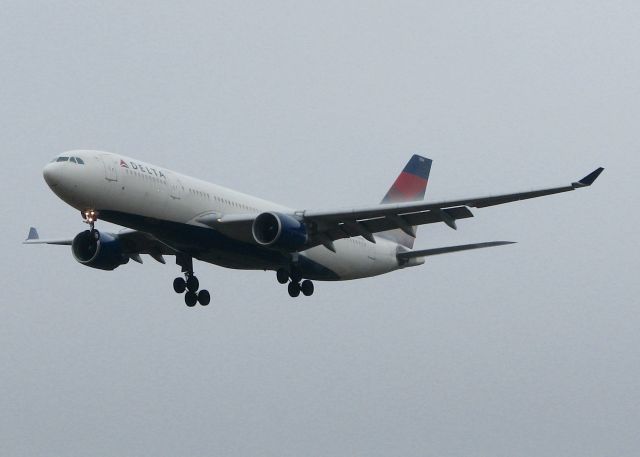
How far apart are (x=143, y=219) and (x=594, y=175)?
1515 centimetres

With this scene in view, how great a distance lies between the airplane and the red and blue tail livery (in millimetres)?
4421

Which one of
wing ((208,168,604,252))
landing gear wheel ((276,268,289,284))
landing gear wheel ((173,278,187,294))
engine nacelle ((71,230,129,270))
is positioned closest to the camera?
wing ((208,168,604,252))

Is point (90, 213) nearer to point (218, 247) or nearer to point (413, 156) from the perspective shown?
point (218, 247)

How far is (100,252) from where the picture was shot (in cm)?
4531

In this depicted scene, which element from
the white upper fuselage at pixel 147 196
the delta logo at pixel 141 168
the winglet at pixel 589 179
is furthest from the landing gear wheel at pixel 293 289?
the winglet at pixel 589 179

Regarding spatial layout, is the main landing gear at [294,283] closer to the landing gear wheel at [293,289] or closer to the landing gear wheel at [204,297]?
the landing gear wheel at [293,289]

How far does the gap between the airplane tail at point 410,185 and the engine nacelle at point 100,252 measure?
1223 centimetres

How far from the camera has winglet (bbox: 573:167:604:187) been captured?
3456 cm

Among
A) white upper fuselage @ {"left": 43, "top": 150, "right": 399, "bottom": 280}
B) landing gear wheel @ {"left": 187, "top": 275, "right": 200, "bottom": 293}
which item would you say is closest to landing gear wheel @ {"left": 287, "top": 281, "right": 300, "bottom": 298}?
white upper fuselage @ {"left": 43, "top": 150, "right": 399, "bottom": 280}

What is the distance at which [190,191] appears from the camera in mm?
42500

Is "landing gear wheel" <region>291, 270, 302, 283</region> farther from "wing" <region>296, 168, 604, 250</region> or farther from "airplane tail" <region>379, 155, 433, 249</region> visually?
"airplane tail" <region>379, 155, 433, 249</region>

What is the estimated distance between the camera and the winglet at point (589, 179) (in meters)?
34.6

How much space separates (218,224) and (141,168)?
3.45m

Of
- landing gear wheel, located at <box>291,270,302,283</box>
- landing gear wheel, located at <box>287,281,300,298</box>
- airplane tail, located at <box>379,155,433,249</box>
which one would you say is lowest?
landing gear wheel, located at <box>287,281,300,298</box>
